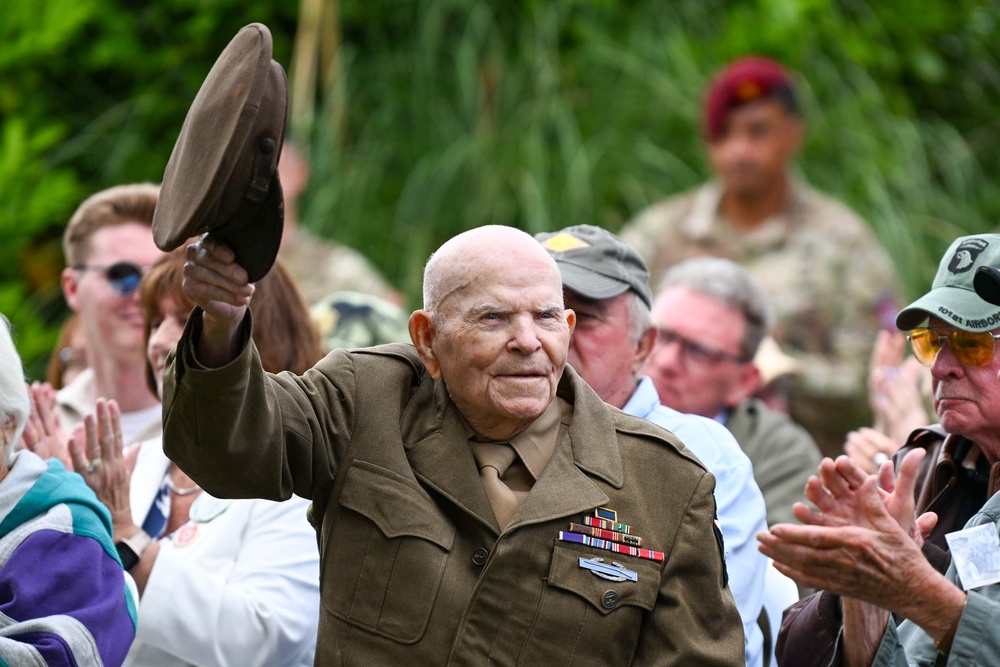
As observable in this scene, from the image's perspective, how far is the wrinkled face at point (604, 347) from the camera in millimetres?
4074

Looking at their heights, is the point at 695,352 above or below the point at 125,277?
above

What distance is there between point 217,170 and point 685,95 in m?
6.69

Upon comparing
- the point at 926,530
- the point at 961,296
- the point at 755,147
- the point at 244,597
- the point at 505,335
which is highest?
the point at 961,296

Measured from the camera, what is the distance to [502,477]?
3.05 meters

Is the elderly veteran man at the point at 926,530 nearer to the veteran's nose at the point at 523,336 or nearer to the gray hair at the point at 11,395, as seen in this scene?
the veteran's nose at the point at 523,336

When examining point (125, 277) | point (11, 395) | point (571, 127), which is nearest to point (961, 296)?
point (11, 395)

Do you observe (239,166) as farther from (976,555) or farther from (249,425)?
(976,555)

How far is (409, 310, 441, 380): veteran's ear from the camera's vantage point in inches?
123

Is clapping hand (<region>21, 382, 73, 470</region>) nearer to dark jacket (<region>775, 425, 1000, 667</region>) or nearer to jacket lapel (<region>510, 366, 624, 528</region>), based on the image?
jacket lapel (<region>510, 366, 624, 528</region>)

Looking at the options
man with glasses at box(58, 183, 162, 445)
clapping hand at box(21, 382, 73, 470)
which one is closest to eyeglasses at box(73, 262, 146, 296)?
man with glasses at box(58, 183, 162, 445)

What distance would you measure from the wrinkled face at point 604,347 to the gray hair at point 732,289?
3.63 ft

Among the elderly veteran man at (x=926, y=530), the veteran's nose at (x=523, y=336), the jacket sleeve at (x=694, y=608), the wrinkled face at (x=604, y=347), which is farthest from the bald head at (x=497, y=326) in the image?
the wrinkled face at (x=604, y=347)

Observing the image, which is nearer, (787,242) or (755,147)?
(787,242)

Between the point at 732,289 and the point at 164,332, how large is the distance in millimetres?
2031
